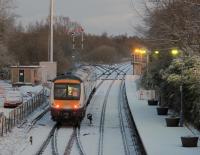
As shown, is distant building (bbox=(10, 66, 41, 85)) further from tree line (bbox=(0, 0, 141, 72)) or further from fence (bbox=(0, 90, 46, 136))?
fence (bbox=(0, 90, 46, 136))

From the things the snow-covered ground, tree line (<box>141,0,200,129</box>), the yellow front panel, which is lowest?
the snow-covered ground

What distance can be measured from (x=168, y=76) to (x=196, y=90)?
6.32m

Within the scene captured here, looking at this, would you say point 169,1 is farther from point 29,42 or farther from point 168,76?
point 29,42

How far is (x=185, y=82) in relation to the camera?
29.5 metres

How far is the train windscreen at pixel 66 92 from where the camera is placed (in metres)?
31.6

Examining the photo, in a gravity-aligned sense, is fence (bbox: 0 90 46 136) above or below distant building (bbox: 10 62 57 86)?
below

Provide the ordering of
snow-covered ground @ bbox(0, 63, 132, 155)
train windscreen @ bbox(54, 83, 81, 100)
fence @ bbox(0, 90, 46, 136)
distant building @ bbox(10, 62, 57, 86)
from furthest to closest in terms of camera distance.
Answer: distant building @ bbox(10, 62, 57, 86) → train windscreen @ bbox(54, 83, 81, 100) → fence @ bbox(0, 90, 46, 136) → snow-covered ground @ bbox(0, 63, 132, 155)

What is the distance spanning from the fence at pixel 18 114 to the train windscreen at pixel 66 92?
99.5 inches

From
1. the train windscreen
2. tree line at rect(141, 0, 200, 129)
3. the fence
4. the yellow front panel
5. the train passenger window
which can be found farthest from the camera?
the train passenger window

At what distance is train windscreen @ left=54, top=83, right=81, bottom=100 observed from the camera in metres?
31.6

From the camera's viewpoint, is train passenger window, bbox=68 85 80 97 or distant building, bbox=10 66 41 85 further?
distant building, bbox=10 66 41 85

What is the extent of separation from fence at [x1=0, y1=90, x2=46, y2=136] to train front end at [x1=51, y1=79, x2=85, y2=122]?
2.15 m

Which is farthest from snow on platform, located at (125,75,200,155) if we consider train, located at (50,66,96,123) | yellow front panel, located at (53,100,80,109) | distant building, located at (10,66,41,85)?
distant building, located at (10,66,41,85)

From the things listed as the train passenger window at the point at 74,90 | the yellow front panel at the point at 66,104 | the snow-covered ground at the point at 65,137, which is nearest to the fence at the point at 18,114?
the snow-covered ground at the point at 65,137
